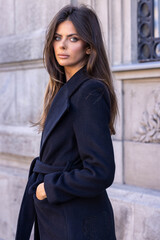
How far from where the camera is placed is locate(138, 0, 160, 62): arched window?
3.82m

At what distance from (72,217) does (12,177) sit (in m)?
3.15

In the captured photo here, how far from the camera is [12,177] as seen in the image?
509cm

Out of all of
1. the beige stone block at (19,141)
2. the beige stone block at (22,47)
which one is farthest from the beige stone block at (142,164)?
the beige stone block at (22,47)

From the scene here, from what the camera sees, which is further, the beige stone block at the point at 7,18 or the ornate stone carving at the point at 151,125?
the beige stone block at the point at 7,18

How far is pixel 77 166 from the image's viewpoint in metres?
2.04

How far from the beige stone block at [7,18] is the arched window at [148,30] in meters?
1.99

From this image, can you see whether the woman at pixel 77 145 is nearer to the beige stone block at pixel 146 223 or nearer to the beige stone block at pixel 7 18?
the beige stone block at pixel 146 223

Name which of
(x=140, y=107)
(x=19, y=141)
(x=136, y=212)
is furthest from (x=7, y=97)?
(x=136, y=212)

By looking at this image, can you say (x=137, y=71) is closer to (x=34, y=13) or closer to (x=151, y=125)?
(x=151, y=125)

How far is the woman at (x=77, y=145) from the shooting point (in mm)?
1911

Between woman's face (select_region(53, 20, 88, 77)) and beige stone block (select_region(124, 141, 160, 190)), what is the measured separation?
1.73 metres

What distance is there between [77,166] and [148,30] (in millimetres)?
2257

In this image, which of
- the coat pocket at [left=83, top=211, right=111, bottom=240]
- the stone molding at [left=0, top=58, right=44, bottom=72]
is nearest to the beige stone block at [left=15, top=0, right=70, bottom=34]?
the stone molding at [left=0, top=58, right=44, bottom=72]

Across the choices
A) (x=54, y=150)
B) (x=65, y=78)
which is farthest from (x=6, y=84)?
(x=54, y=150)
